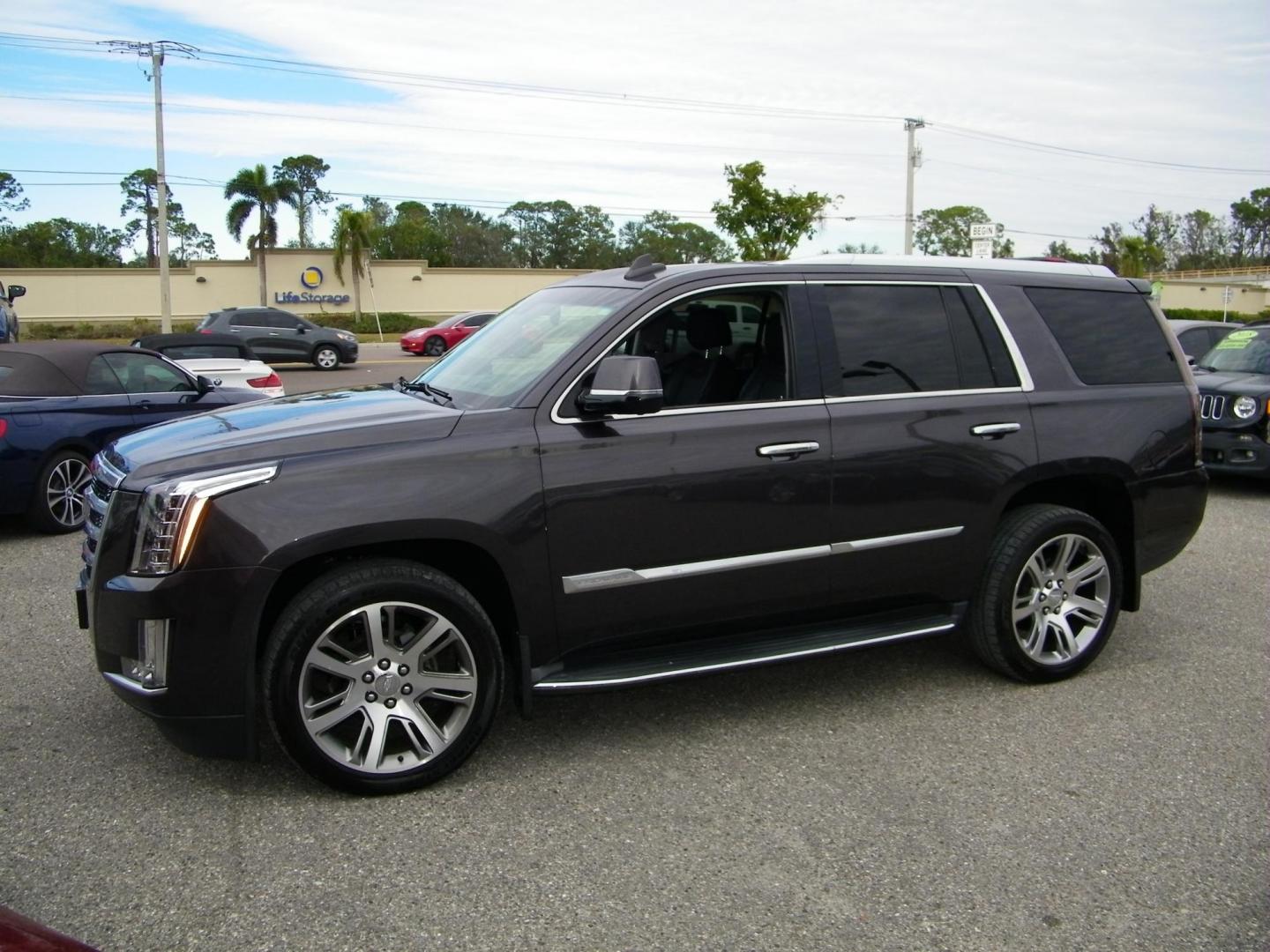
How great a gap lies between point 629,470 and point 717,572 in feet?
1.78

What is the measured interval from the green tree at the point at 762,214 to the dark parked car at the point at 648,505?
42.2 m

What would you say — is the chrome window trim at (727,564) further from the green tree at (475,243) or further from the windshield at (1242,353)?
the green tree at (475,243)

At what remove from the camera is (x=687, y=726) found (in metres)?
4.54

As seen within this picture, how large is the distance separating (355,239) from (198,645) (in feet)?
165

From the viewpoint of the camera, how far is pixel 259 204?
165 feet

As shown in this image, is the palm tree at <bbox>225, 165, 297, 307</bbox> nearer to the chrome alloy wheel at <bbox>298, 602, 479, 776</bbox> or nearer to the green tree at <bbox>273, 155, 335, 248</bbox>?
the green tree at <bbox>273, 155, 335, 248</bbox>

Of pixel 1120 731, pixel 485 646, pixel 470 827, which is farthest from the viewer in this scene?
pixel 1120 731

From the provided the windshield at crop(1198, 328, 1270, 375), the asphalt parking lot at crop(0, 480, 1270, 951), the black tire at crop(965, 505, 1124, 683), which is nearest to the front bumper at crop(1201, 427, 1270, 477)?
the windshield at crop(1198, 328, 1270, 375)

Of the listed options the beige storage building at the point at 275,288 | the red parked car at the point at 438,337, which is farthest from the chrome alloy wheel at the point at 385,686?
the beige storage building at the point at 275,288

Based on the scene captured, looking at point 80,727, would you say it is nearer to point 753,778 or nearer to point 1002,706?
point 753,778

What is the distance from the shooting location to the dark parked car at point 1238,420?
10.0m

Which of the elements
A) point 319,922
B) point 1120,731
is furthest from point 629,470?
point 1120,731

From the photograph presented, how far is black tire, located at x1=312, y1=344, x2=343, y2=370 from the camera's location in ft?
98.3

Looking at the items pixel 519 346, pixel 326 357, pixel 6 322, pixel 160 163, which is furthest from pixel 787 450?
pixel 160 163
